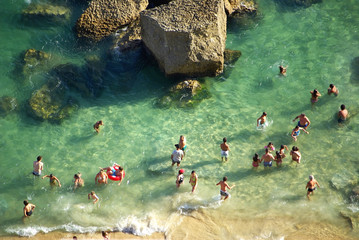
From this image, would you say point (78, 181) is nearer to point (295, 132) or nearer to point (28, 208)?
point (28, 208)

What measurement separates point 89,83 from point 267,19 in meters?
10.1

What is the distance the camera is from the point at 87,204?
50.9ft

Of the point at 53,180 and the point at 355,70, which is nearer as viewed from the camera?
the point at 53,180

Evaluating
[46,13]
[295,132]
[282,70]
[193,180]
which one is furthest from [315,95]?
[46,13]

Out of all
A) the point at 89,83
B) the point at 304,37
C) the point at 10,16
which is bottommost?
the point at 89,83

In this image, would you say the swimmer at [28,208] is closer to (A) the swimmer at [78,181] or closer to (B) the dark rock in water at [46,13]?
(A) the swimmer at [78,181]

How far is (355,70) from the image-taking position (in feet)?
→ 63.2

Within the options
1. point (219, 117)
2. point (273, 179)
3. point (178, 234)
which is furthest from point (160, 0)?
point (178, 234)

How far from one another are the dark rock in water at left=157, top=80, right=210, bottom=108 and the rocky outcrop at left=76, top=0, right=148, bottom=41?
5.10 m

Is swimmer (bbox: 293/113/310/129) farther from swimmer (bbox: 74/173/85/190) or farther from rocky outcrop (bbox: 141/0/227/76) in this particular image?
swimmer (bbox: 74/173/85/190)

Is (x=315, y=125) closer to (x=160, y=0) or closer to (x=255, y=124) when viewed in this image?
(x=255, y=124)

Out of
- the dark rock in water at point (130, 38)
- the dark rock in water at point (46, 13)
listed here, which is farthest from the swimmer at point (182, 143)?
the dark rock in water at point (46, 13)

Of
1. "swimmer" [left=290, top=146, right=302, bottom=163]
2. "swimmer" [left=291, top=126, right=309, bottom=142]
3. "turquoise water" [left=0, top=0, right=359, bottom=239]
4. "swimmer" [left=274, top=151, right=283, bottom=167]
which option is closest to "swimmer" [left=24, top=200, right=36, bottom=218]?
"turquoise water" [left=0, top=0, right=359, bottom=239]

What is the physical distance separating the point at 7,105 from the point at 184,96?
318 inches
